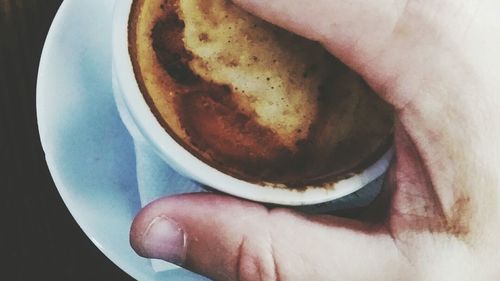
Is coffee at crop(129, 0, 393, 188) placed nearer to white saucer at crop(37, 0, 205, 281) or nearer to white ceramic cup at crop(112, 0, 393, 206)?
white ceramic cup at crop(112, 0, 393, 206)

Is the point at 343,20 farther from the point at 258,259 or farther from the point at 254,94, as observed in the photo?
the point at 258,259

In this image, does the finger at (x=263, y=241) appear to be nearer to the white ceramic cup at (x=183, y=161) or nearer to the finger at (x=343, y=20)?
the white ceramic cup at (x=183, y=161)

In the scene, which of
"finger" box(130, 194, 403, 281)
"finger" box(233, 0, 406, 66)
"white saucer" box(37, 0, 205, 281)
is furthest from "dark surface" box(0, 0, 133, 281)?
"finger" box(233, 0, 406, 66)

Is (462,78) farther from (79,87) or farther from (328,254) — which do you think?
(79,87)

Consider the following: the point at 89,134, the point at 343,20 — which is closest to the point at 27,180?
the point at 89,134

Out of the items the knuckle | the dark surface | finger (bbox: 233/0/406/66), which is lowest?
the dark surface

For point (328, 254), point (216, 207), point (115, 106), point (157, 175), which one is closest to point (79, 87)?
point (115, 106)

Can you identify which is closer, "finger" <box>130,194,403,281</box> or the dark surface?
"finger" <box>130,194,403,281</box>
